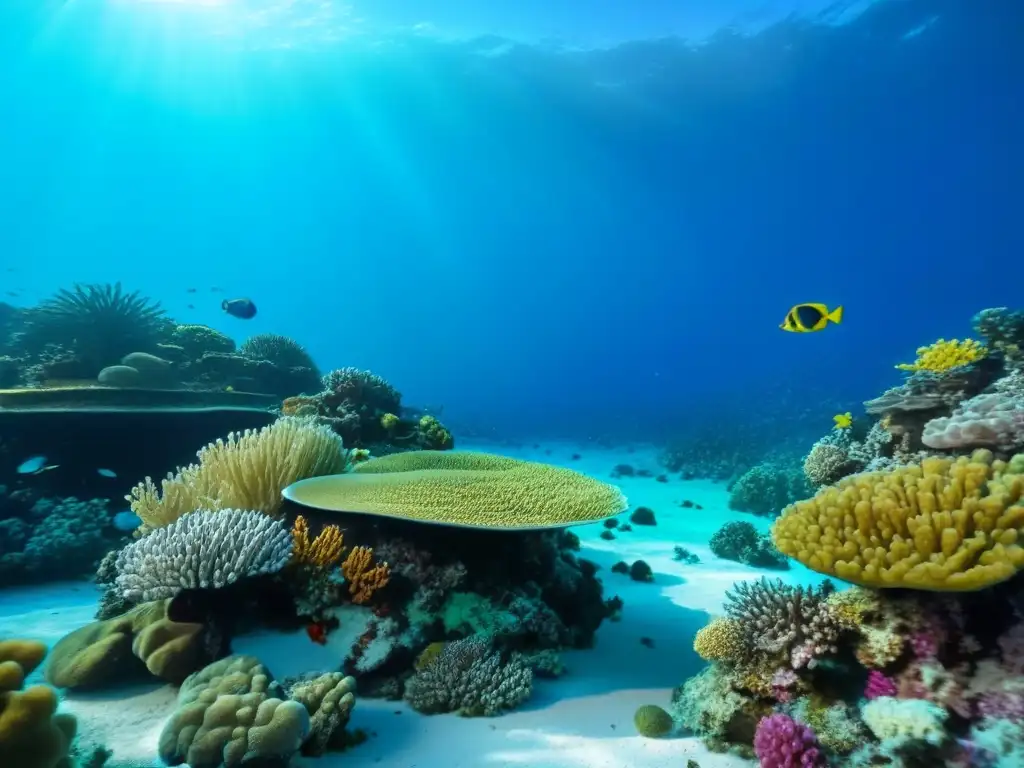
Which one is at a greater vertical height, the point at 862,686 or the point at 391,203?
the point at 391,203

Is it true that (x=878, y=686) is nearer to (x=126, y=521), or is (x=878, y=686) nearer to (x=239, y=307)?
(x=126, y=521)

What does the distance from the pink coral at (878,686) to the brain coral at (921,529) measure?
0.65 metres

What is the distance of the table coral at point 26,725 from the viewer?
7.66 feet

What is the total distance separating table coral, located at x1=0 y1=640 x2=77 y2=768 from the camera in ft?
7.66

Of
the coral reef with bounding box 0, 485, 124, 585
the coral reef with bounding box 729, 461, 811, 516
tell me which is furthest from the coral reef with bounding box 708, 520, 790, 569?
the coral reef with bounding box 0, 485, 124, 585

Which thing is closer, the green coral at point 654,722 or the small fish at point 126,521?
the green coral at point 654,722

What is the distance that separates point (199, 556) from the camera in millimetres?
3969

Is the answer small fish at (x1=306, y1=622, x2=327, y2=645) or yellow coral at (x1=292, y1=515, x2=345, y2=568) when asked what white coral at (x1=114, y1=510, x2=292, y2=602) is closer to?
yellow coral at (x1=292, y1=515, x2=345, y2=568)

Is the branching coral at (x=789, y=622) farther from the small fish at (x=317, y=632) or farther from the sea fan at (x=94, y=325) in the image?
the sea fan at (x=94, y=325)

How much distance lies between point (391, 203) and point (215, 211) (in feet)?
166

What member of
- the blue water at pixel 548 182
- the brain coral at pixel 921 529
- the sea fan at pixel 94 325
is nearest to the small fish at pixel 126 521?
the sea fan at pixel 94 325

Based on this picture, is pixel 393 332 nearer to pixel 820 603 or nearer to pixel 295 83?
pixel 295 83

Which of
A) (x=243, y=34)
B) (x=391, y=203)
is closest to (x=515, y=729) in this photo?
(x=243, y=34)

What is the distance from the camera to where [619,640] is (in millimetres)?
5703
